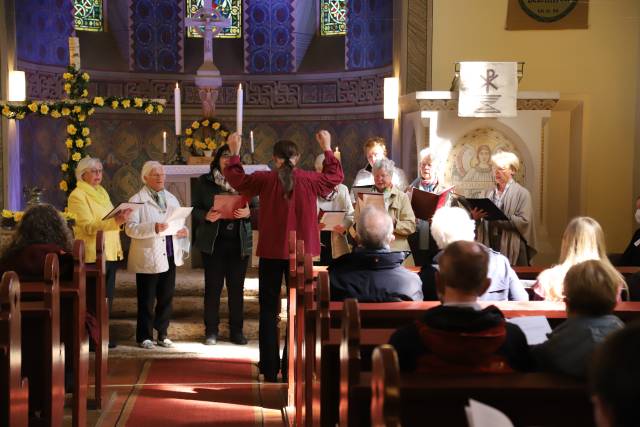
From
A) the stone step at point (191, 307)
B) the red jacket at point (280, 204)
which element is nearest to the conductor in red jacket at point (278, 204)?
the red jacket at point (280, 204)

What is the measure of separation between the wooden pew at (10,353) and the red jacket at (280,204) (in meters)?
2.48

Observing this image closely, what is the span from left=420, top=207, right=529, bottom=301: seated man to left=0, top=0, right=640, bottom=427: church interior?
1.35 ft

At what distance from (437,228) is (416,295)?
0.36 m

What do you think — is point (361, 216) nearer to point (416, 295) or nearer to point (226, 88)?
point (416, 295)

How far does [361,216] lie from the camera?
4414 millimetres

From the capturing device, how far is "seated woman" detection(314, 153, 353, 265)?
661cm

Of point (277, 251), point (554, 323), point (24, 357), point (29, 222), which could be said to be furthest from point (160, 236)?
point (554, 323)

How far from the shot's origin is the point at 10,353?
3330 millimetres

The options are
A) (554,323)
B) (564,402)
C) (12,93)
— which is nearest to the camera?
(564,402)

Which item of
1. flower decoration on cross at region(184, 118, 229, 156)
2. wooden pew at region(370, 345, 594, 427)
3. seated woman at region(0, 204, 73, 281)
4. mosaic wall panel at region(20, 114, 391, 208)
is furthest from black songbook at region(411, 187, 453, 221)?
mosaic wall panel at region(20, 114, 391, 208)

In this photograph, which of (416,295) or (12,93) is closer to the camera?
(416,295)

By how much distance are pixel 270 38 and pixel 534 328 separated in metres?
10.4

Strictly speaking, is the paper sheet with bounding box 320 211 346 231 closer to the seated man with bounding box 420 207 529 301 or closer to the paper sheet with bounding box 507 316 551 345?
the seated man with bounding box 420 207 529 301

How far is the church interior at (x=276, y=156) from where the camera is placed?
3774 millimetres
